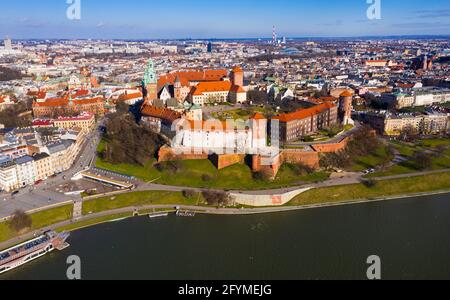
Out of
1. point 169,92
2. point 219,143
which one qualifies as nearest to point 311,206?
point 219,143

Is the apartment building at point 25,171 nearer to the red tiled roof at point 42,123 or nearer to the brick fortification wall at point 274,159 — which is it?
the brick fortification wall at point 274,159

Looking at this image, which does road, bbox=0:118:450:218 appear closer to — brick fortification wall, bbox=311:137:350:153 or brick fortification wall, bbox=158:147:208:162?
brick fortification wall, bbox=311:137:350:153

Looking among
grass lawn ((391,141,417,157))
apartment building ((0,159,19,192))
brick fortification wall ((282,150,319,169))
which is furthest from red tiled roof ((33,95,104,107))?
grass lawn ((391,141,417,157))

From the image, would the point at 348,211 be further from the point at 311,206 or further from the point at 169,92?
the point at 169,92

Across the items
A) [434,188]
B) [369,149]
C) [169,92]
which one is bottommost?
[434,188]

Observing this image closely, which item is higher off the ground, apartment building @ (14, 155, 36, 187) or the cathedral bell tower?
the cathedral bell tower
